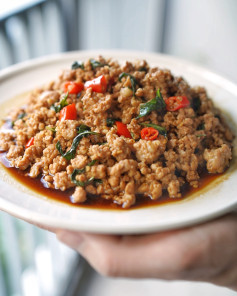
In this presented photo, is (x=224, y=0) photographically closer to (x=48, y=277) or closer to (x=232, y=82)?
(x=232, y=82)

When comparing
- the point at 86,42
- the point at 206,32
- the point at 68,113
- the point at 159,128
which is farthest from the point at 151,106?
the point at 206,32

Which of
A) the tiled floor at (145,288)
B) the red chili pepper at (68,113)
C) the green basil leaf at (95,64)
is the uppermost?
the green basil leaf at (95,64)

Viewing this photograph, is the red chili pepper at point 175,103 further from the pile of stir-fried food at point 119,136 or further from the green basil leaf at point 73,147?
the green basil leaf at point 73,147

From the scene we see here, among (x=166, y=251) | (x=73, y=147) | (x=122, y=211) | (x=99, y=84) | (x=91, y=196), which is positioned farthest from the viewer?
(x=99, y=84)

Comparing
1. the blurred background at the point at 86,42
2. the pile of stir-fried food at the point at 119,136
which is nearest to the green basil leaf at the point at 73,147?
the pile of stir-fried food at the point at 119,136

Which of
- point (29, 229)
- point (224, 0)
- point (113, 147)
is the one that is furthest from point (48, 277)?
point (224, 0)

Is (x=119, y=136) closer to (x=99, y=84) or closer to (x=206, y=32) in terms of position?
(x=99, y=84)
